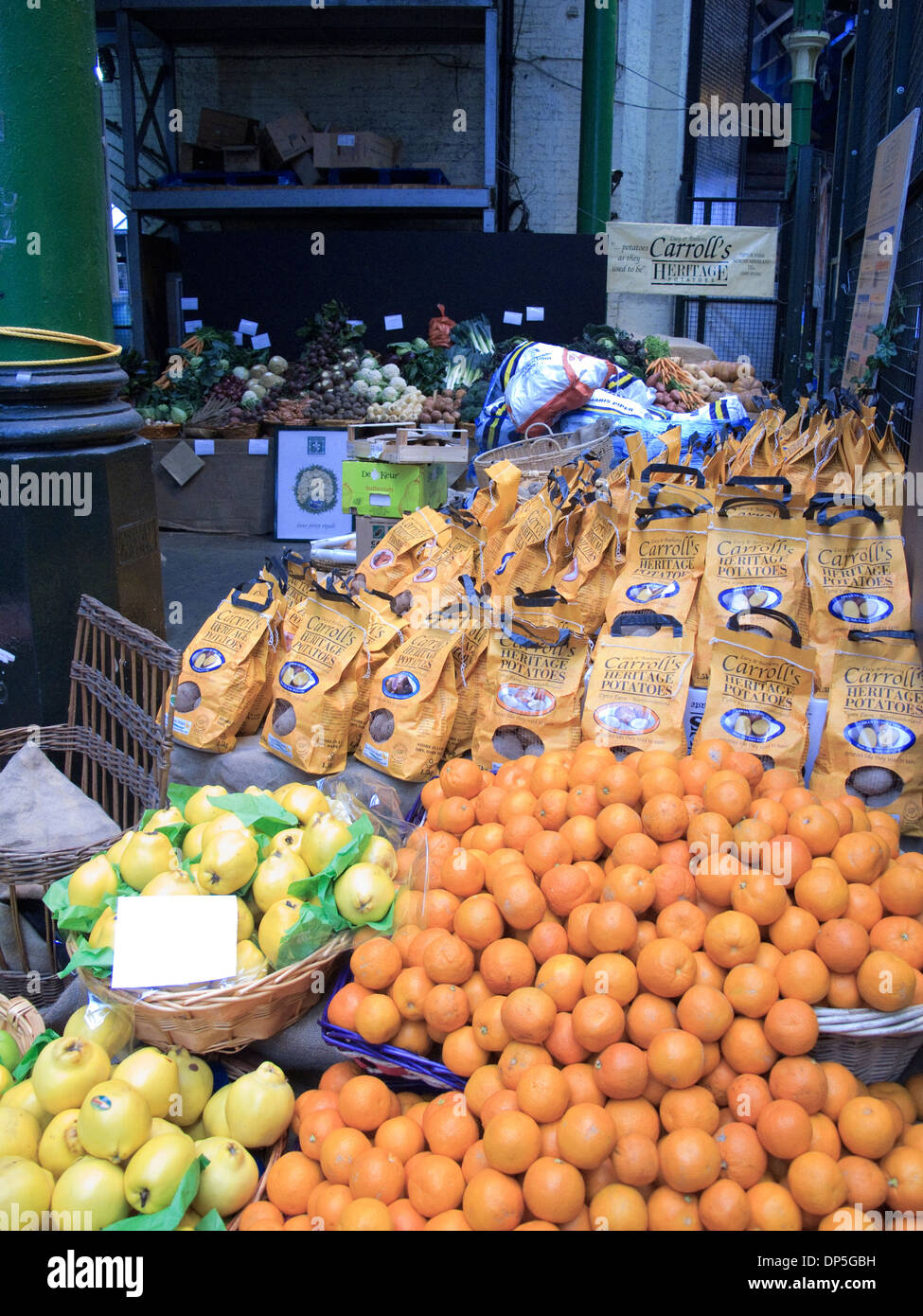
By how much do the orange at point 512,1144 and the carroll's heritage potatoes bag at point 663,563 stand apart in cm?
172

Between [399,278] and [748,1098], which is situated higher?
[399,278]

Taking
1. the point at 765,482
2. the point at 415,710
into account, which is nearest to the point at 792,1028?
the point at 415,710

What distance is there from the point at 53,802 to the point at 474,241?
26.9 feet

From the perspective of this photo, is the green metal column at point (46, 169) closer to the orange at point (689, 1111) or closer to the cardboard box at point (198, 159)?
the orange at point (689, 1111)

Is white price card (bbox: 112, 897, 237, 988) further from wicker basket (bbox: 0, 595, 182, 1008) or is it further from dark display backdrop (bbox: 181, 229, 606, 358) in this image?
dark display backdrop (bbox: 181, 229, 606, 358)

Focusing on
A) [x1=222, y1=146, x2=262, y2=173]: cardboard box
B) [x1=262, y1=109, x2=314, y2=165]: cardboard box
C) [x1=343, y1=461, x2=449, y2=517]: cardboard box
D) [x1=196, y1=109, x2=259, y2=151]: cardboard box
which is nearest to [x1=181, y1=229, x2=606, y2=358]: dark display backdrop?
[x1=222, y1=146, x2=262, y2=173]: cardboard box

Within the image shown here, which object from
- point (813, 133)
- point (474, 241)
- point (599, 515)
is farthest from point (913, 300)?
point (813, 133)

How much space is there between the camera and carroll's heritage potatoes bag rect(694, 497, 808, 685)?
297cm

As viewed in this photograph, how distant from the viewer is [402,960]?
6.72 feet

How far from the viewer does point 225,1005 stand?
6.33ft

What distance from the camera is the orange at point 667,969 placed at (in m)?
1.77

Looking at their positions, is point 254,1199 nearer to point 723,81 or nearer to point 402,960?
point 402,960

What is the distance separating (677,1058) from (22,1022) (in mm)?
1389

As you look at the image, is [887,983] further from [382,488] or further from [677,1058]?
[382,488]
